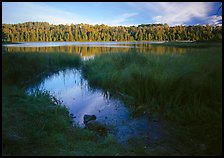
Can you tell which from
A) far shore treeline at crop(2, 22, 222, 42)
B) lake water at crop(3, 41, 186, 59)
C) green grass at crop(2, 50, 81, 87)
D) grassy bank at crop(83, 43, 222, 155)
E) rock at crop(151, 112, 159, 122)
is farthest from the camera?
far shore treeline at crop(2, 22, 222, 42)

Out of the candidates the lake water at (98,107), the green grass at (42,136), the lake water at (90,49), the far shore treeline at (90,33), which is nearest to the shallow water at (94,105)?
the lake water at (98,107)

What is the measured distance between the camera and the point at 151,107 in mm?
7414

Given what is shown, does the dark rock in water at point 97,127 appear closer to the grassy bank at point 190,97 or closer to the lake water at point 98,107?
the lake water at point 98,107

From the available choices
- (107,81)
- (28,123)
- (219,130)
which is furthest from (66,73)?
(219,130)

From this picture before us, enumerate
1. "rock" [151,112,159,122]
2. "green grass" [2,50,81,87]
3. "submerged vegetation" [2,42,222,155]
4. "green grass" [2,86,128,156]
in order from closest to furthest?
"green grass" [2,86,128,156]
"submerged vegetation" [2,42,222,155]
"rock" [151,112,159,122]
"green grass" [2,50,81,87]

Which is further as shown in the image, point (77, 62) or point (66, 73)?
point (77, 62)

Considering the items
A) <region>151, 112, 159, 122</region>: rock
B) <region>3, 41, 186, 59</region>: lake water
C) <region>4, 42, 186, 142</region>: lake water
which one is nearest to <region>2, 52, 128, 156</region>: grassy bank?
<region>4, 42, 186, 142</region>: lake water

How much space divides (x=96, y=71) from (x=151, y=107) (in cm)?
757

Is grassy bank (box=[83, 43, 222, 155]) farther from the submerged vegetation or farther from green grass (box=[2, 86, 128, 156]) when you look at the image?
green grass (box=[2, 86, 128, 156])

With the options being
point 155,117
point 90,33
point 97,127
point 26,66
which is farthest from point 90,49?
point 90,33

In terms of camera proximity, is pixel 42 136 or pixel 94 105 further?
pixel 94 105

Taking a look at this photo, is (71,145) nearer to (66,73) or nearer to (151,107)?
(151,107)

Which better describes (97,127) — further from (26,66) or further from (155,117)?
(26,66)

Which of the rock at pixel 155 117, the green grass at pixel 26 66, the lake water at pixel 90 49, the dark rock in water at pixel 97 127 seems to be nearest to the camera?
the dark rock in water at pixel 97 127
